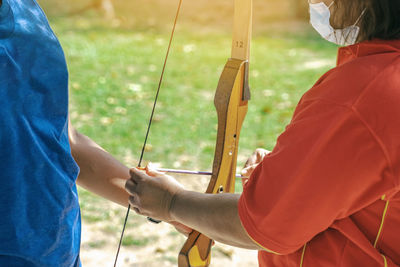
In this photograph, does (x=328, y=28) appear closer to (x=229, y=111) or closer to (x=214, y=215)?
(x=229, y=111)

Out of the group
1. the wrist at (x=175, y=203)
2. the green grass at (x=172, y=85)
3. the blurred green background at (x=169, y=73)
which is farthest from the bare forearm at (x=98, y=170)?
the green grass at (x=172, y=85)

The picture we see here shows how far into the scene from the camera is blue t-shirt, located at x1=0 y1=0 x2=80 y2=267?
1133mm

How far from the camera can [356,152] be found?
1046 millimetres

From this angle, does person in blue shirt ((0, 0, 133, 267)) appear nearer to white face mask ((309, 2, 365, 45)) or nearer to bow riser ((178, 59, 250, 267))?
bow riser ((178, 59, 250, 267))

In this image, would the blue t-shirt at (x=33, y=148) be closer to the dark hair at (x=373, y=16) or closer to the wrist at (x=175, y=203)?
the wrist at (x=175, y=203)

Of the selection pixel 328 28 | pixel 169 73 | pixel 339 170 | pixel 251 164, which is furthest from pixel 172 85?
pixel 339 170

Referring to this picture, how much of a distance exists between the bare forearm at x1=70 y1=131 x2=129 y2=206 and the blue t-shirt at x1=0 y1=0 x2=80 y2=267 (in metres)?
0.27

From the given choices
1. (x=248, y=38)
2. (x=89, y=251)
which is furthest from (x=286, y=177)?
(x=89, y=251)

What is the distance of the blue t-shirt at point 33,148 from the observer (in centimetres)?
113

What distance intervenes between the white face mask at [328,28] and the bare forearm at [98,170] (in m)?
0.70

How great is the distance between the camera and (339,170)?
1058 millimetres

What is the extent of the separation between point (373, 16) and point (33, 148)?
754 millimetres

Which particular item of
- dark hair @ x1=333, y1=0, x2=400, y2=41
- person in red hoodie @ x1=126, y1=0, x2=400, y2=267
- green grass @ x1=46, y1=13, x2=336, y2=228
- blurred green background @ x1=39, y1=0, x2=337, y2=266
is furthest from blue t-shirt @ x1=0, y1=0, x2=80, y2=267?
green grass @ x1=46, y1=13, x2=336, y2=228

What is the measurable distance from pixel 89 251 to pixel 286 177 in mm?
2258
